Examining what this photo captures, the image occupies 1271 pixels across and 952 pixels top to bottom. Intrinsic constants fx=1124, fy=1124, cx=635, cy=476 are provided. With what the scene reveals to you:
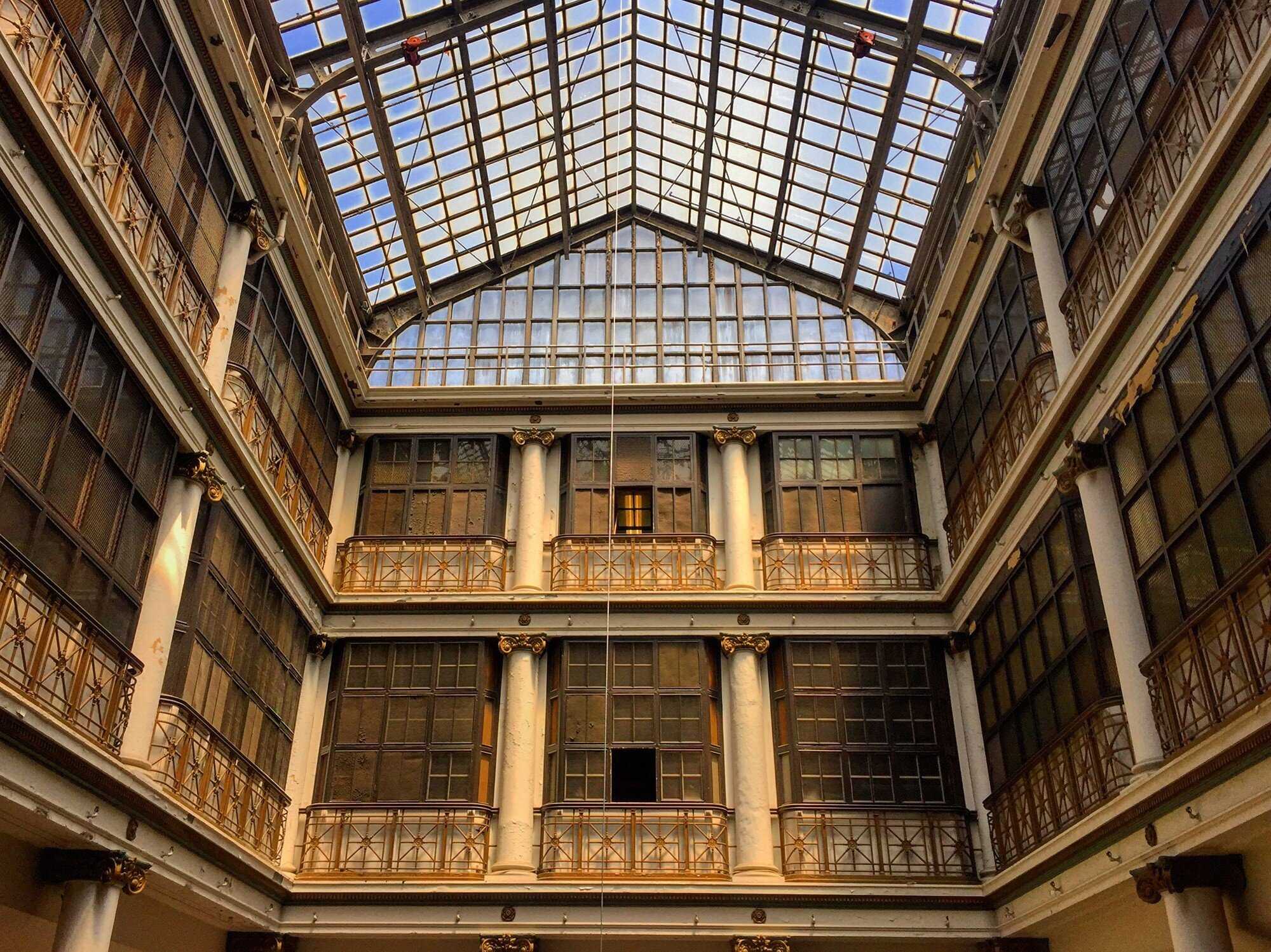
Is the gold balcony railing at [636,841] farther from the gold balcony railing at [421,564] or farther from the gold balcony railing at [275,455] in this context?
the gold balcony railing at [275,455]

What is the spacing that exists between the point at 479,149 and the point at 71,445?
10.3 meters

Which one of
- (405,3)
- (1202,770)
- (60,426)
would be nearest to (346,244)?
(405,3)

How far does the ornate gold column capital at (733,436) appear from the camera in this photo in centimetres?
1867

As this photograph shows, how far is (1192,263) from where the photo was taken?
9625 mm

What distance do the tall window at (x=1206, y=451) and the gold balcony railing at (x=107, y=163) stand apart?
9640mm

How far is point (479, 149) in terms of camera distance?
18.6 m

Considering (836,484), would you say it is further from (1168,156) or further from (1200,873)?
(1200,873)

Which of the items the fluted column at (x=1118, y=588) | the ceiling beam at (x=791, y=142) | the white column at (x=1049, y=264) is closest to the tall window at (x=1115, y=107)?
the white column at (x=1049, y=264)

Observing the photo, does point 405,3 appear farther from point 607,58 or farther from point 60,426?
point 60,426

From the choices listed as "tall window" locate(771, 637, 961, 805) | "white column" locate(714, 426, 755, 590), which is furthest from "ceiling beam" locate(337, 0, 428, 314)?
"tall window" locate(771, 637, 961, 805)

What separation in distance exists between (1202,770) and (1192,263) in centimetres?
424

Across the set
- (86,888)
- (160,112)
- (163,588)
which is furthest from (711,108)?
(86,888)

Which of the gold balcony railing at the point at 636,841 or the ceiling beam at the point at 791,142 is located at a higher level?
the ceiling beam at the point at 791,142

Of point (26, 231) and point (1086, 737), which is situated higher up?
point (26, 231)
